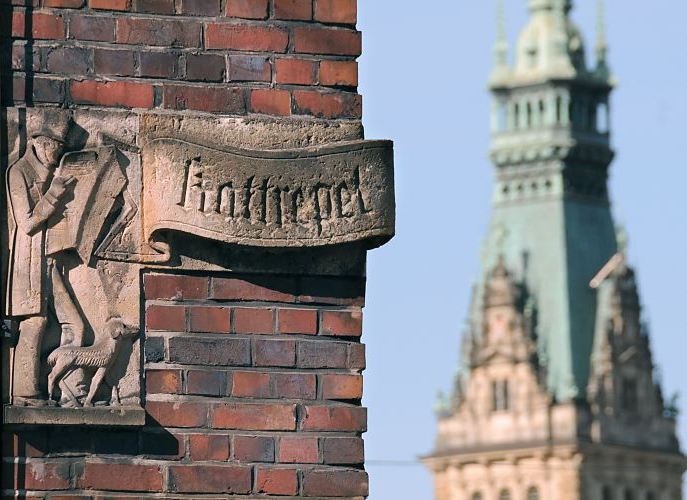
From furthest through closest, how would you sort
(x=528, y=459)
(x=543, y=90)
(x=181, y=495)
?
1. (x=543, y=90)
2. (x=528, y=459)
3. (x=181, y=495)

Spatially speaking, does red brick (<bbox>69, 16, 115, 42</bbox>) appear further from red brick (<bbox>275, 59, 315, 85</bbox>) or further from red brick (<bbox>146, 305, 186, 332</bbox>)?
red brick (<bbox>146, 305, 186, 332</bbox>)

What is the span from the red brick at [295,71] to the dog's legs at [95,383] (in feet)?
2.41

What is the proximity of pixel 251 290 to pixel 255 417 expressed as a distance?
0.26 metres

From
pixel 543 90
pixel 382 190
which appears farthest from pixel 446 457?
pixel 382 190

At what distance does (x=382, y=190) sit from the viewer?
5094mm

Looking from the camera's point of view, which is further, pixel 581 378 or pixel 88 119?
pixel 581 378

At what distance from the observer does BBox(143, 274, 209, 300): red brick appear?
4973 millimetres

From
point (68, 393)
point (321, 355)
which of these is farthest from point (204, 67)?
point (68, 393)

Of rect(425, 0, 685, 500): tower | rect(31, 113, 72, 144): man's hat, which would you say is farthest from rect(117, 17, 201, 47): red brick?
rect(425, 0, 685, 500): tower

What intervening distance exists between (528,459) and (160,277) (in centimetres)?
7614

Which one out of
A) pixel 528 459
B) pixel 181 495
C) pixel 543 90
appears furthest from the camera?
pixel 543 90

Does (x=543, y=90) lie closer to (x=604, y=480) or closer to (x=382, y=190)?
(x=604, y=480)

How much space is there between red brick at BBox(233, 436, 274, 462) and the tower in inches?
2975

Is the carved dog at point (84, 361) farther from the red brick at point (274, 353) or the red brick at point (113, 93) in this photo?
the red brick at point (113, 93)
